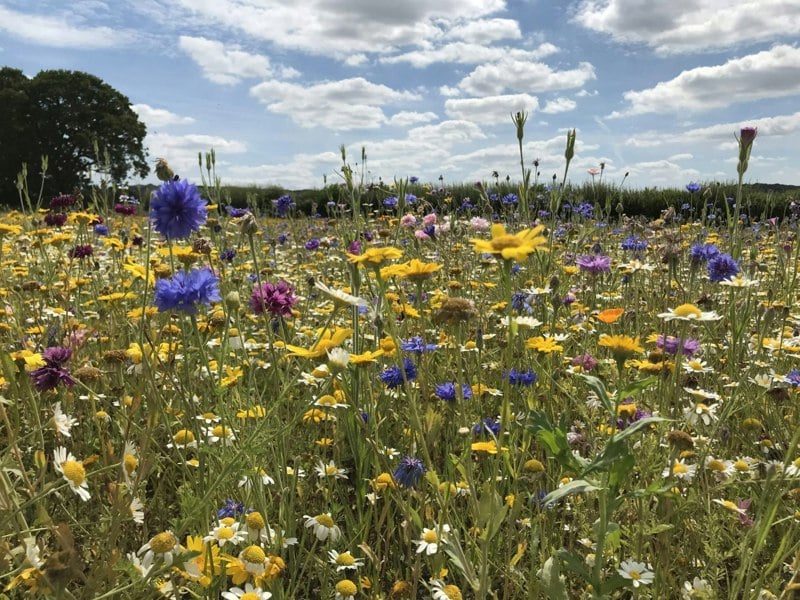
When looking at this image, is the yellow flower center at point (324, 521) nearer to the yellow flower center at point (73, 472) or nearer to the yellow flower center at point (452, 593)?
the yellow flower center at point (452, 593)

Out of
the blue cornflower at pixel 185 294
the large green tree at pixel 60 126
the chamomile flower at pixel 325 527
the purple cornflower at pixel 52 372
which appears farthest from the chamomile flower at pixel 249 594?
the large green tree at pixel 60 126

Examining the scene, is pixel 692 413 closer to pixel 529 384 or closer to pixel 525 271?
pixel 529 384

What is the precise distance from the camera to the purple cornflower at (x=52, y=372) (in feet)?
5.61

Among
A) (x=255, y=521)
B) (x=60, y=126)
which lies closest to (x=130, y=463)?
(x=255, y=521)

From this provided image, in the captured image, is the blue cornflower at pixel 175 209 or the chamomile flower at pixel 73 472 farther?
the blue cornflower at pixel 175 209

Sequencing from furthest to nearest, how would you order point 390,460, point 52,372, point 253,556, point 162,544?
point 390,460
point 52,372
point 253,556
point 162,544

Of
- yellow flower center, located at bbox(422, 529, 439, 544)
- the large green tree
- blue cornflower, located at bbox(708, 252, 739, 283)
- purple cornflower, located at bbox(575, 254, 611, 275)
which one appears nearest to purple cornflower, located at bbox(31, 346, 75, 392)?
yellow flower center, located at bbox(422, 529, 439, 544)

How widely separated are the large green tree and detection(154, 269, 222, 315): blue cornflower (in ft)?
92.1

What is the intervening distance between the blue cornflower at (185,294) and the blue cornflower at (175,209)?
0.13 metres

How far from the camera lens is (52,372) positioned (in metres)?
1.72

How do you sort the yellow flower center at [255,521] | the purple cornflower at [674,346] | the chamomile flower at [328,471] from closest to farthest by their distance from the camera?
the yellow flower center at [255,521], the chamomile flower at [328,471], the purple cornflower at [674,346]

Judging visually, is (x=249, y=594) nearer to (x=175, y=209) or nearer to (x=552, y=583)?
(x=552, y=583)

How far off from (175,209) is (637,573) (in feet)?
4.79

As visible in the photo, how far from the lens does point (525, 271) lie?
3.99m
